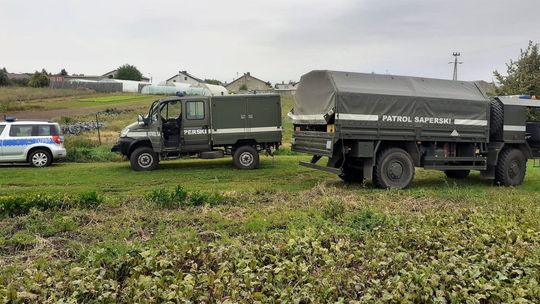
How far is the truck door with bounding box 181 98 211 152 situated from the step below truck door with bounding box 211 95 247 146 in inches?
10.5

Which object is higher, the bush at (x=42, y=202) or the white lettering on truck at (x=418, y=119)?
the white lettering on truck at (x=418, y=119)

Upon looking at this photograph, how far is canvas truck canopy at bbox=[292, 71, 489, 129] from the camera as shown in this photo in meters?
11.5

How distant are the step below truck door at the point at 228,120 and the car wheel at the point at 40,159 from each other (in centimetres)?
617

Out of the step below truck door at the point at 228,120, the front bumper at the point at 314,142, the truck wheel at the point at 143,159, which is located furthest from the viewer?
the step below truck door at the point at 228,120

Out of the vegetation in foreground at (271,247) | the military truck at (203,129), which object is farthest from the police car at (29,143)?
the vegetation in foreground at (271,247)

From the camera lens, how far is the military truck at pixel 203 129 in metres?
15.3

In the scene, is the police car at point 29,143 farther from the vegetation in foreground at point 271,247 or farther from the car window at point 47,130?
the vegetation in foreground at point 271,247

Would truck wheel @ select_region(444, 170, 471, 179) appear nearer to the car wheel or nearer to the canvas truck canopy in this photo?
the canvas truck canopy

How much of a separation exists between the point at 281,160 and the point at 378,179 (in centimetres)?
694

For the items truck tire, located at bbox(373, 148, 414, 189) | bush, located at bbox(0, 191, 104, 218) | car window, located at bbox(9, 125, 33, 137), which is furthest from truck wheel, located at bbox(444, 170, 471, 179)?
car window, located at bbox(9, 125, 33, 137)

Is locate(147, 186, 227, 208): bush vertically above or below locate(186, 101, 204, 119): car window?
below

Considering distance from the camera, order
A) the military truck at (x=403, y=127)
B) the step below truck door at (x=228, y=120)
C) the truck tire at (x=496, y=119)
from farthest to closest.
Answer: the step below truck door at (x=228, y=120)
the truck tire at (x=496, y=119)
the military truck at (x=403, y=127)

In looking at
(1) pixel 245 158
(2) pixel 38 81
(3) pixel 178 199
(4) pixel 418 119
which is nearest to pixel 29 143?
(1) pixel 245 158

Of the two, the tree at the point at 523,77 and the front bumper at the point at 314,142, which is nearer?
the front bumper at the point at 314,142
